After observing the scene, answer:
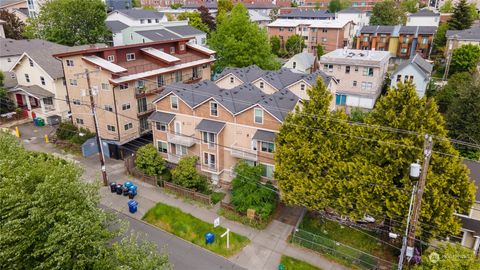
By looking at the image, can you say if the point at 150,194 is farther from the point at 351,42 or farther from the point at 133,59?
the point at 351,42

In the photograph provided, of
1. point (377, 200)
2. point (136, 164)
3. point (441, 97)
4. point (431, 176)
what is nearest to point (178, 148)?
point (136, 164)

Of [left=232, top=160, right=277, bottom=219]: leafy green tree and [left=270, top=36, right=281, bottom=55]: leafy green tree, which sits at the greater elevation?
[left=270, top=36, right=281, bottom=55]: leafy green tree

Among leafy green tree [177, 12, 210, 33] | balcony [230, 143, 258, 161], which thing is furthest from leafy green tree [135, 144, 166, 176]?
leafy green tree [177, 12, 210, 33]

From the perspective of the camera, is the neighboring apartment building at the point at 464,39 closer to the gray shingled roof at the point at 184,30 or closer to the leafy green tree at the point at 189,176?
the gray shingled roof at the point at 184,30

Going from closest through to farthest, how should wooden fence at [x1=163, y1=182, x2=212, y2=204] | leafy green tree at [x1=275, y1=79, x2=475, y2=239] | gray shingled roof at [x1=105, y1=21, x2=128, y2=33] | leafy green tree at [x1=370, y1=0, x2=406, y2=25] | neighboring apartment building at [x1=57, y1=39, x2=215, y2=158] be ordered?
leafy green tree at [x1=275, y1=79, x2=475, y2=239], wooden fence at [x1=163, y1=182, x2=212, y2=204], neighboring apartment building at [x1=57, y1=39, x2=215, y2=158], gray shingled roof at [x1=105, y1=21, x2=128, y2=33], leafy green tree at [x1=370, y1=0, x2=406, y2=25]

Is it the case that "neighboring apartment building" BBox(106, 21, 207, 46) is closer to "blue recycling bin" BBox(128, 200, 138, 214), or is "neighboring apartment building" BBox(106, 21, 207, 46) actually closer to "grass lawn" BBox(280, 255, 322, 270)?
"blue recycling bin" BBox(128, 200, 138, 214)

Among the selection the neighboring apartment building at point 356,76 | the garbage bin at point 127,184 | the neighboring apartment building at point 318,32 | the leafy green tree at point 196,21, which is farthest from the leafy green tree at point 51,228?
the leafy green tree at point 196,21
